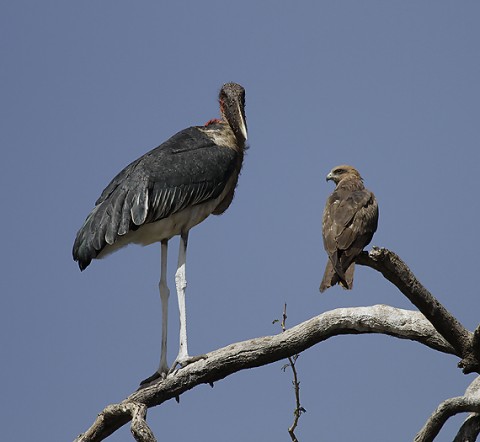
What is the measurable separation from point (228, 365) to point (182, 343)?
1179 mm

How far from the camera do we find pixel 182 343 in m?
9.40

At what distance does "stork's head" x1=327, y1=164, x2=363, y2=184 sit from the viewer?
11617 mm

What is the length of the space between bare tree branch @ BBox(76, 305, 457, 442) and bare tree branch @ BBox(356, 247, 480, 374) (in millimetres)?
275

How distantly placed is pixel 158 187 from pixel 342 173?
2.61m

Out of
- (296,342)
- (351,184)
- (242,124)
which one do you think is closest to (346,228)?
(296,342)

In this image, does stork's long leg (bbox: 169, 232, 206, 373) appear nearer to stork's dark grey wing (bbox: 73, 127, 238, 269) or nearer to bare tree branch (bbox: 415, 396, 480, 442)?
stork's dark grey wing (bbox: 73, 127, 238, 269)

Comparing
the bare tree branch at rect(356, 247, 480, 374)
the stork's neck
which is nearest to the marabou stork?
the stork's neck

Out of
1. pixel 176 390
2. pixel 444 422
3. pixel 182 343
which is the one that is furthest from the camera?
pixel 182 343

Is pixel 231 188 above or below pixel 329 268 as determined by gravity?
above

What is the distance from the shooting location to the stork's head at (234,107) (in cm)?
1127

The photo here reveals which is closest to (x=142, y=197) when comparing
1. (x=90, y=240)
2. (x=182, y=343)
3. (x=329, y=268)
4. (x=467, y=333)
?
(x=90, y=240)

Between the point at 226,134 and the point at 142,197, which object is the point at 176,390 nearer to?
the point at 142,197

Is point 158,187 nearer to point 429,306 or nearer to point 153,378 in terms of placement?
point 153,378

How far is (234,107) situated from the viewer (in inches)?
450
